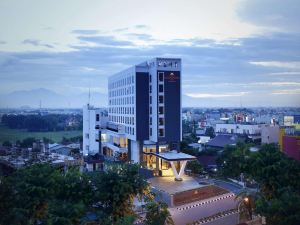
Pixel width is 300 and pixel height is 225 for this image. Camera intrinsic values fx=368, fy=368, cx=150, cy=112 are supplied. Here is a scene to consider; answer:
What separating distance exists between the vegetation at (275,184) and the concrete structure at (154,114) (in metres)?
7.69

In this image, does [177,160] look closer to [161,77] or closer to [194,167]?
[194,167]

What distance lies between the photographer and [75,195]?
576 inches

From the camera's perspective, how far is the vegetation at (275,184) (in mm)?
13252

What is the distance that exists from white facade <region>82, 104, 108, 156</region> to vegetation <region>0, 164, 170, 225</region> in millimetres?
21221

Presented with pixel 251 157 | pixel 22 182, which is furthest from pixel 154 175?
pixel 22 182

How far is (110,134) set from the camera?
35.7 meters

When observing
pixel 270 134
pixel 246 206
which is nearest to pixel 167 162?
pixel 246 206

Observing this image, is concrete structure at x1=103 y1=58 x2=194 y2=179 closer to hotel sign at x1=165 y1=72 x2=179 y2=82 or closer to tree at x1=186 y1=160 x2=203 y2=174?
hotel sign at x1=165 y1=72 x2=179 y2=82

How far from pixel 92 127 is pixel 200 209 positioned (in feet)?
65.8

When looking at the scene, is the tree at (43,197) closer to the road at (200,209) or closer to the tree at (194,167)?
the road at (200,209)

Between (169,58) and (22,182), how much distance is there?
1616 centimetres

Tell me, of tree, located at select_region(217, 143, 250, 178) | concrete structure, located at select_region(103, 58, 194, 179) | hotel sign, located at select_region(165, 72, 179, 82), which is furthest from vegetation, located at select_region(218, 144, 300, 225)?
hotel sign, located at select_region(165, 72, 179, 82)

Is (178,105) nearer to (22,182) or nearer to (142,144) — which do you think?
(142,144)

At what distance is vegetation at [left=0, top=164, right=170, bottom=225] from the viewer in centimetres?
1270
